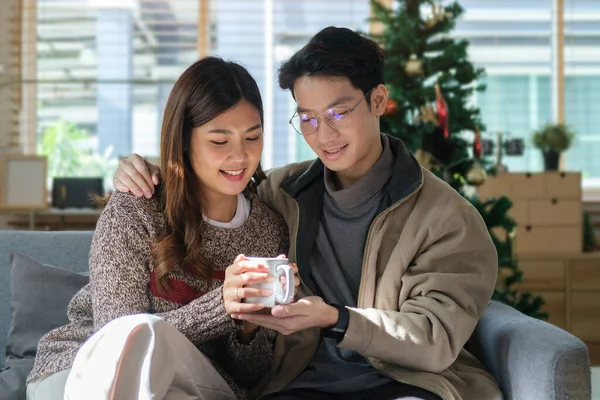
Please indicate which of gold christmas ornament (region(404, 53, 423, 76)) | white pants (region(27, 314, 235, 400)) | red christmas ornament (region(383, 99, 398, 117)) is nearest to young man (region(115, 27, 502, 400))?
white pants (region(27, 314, 235, 400))

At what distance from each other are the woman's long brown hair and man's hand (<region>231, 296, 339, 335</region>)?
258 millimetres

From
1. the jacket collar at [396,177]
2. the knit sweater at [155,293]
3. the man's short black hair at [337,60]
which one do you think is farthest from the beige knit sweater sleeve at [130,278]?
the man's short black hair at [337,60]

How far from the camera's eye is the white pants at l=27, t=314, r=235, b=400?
57.4 inches

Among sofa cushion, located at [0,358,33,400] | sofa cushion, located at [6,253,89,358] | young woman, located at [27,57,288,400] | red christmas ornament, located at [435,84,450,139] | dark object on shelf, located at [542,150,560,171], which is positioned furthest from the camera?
dark object on shelf, located at [542,150,560,171]

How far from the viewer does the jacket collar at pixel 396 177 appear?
191 cm

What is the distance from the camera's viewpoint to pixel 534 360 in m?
1.62

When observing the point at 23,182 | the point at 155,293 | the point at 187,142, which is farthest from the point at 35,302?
the point at 23,182

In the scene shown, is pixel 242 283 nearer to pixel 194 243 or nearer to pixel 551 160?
pixel 194 243

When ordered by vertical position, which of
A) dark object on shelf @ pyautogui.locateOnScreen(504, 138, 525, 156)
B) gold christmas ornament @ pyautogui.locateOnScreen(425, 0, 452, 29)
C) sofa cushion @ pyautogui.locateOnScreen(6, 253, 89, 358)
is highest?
gold christmas ornament @ pyautogui.locateOnScreen(425, 0, 452, 29)

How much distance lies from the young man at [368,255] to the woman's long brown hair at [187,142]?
0.08m

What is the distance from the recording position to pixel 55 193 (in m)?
5.02

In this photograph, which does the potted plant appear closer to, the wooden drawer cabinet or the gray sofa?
the wooden drawer cabinet

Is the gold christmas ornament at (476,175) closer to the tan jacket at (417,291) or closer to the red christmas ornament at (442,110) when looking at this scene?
the red christmas ornament at (442,110)

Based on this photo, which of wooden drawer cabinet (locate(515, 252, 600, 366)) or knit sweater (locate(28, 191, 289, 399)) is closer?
knit sweater (locate(28, 191, 289, 399))
